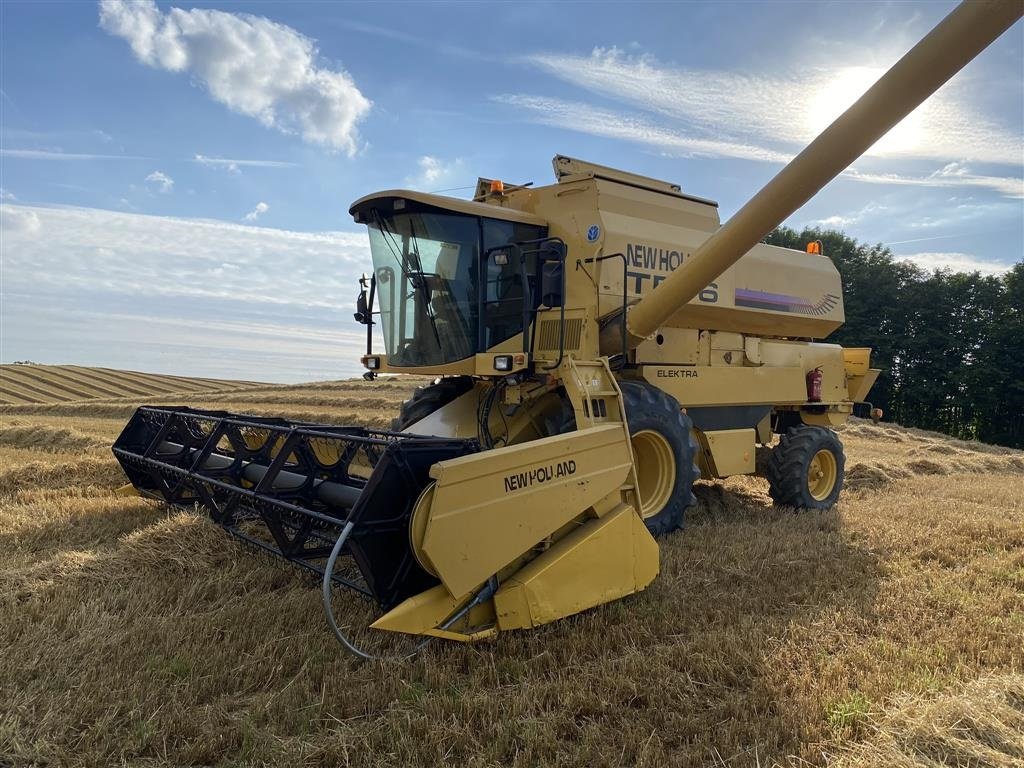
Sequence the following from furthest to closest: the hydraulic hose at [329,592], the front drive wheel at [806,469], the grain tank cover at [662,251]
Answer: the front drive wheel at [806,469]
the grain tank cover at [662,251]
the hydraulic hose at [329,592]

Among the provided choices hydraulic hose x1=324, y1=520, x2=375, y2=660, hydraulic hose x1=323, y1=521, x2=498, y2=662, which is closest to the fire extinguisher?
hydraulic hose x1=323, y1=521, x2=498, y2=662

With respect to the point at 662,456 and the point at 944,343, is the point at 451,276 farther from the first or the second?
the point at 944,343

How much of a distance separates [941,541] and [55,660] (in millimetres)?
5543

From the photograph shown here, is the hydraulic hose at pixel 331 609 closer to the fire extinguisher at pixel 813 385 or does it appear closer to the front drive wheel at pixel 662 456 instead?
the front drive wheel at pixel 662 456

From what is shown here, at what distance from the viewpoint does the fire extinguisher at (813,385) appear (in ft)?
24.3

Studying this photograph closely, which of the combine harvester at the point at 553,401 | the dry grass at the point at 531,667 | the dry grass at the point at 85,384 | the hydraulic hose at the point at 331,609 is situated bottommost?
the dry grass at the point at 85,384

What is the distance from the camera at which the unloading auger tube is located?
304 cm

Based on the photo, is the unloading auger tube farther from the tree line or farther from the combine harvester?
the tree line

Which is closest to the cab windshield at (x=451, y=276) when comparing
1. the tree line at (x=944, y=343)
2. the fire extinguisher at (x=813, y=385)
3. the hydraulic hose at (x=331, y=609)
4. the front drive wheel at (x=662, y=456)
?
the front drive wheel at (x=662, y=456)

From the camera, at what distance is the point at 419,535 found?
113 inches

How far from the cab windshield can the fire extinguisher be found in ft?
12.7

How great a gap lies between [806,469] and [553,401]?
9.22 feet

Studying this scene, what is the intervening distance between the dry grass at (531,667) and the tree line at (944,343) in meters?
27.2

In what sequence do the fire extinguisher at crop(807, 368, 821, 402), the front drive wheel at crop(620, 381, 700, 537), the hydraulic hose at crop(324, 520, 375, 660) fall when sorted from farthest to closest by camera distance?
the fire extinguisher at crop(807, 368, 821, 402) → the front drive wheel at crop(620, 381, 700, 537) → the hydraulic hose at crop(324, 520, 375, 660)
